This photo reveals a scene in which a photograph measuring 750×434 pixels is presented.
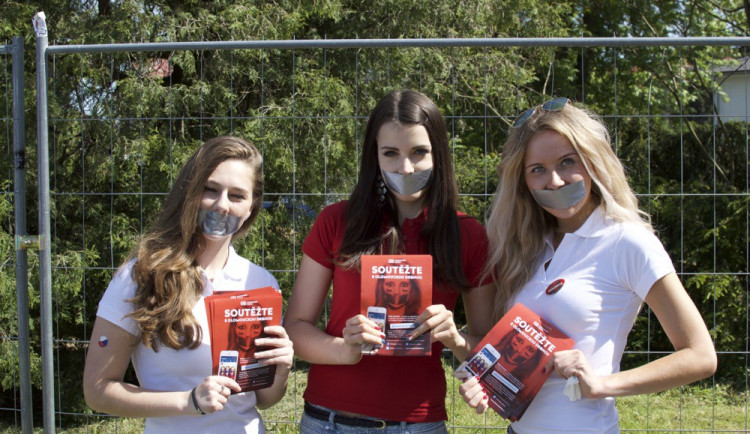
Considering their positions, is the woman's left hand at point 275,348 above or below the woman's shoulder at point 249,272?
below

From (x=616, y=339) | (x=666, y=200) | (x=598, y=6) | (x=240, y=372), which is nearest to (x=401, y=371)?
(x=240, y=372)

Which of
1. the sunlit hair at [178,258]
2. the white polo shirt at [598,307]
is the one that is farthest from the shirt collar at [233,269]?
the white polo shirt at [598,307]

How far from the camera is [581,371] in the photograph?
6.11 ft

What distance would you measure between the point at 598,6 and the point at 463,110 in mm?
5407

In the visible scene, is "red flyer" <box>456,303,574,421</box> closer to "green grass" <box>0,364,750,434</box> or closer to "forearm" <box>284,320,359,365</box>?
"forearm" <box>284,320,359,365</box>

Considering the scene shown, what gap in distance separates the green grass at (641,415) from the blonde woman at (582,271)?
9.12ft

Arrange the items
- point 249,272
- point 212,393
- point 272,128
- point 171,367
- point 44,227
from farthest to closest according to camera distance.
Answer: point 272,128 < point 44,227 < point 249,272 < point 171,367 < point 212,393

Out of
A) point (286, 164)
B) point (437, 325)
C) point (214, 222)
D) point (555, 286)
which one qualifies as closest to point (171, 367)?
point (214, 222)

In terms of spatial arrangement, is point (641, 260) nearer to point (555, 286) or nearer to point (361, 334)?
point (555, 286)

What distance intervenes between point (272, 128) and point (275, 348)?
280 centimetres

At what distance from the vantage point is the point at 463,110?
7.53 m

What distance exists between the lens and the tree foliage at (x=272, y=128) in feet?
14.7

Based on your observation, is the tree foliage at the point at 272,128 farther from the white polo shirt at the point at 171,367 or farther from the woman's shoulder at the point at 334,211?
the white polo shirt at the point at 171,367

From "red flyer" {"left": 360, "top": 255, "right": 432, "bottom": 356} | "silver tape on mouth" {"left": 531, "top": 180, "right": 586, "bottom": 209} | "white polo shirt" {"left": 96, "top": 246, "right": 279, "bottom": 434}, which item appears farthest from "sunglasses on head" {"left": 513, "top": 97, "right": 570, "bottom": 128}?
"white polo shirt" {"left": 96, "top": 246, "right": 279, "bottom": 434}
